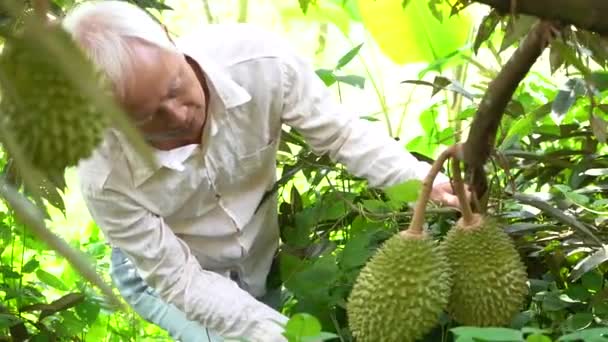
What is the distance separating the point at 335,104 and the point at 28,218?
1.14 m

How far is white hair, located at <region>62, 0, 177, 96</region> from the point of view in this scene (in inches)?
40.8

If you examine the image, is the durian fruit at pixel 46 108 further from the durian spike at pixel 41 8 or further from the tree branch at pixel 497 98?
the tree branch at pixel 497 98

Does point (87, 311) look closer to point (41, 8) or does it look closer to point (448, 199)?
point (448, 199)

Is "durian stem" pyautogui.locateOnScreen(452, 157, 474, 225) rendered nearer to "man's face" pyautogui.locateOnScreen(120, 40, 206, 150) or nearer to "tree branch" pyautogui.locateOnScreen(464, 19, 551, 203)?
"tree branch" pyautogui.locateOnScreen(464, 19, 551, 203)

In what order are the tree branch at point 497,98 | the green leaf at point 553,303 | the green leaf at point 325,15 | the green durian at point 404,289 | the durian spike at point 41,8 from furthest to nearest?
the green leaf at point 325,15 < the green leaf at point 553,303 < the green durian at point 404,289 < the tree branch at point 497,98 < the durian spike at point 41,8

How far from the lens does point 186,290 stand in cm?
140

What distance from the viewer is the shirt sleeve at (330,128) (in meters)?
1.31

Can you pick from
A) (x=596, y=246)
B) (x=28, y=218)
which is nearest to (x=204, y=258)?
(x=596, y=246)

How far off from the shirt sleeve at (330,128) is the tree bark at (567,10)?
851 millimetres

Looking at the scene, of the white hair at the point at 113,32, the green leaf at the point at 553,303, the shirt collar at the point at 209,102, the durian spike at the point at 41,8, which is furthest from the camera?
the shirt collar at the point at 209,102

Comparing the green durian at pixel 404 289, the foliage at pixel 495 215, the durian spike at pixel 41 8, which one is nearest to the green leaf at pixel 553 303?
the foliage at pixel 495 215

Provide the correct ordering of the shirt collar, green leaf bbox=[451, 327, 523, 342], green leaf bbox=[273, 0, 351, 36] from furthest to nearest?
green leaf bbox=[273, 0, 351, 36], the shirt collar, green leaf bbox=[451, 327, 523, 342]

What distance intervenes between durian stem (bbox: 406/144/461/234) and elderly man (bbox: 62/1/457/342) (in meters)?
0.40

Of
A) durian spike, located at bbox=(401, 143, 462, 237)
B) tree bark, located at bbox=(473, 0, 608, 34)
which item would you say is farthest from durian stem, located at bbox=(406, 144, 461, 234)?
tree bark, located at bbox=(473, 0, 608, 34)
